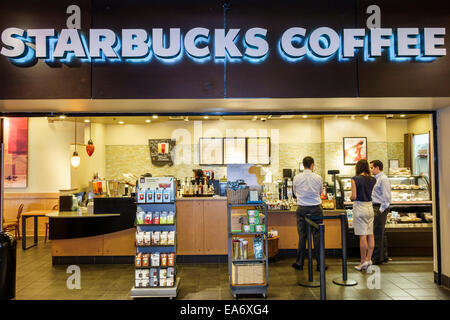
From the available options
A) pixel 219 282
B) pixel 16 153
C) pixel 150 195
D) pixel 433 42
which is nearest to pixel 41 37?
pixel 150 195

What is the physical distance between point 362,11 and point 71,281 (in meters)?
5.95

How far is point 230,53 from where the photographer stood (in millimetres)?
4676

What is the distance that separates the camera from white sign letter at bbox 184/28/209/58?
15.4 feet

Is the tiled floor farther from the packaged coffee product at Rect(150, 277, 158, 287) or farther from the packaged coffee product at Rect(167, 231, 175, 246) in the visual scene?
the packaged coffee product at Rect(167, 231, 175, 246)

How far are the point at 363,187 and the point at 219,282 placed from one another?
9.20 ft

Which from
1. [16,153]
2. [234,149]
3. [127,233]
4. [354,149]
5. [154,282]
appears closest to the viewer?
[154,282]

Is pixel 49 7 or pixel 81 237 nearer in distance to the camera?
pixel 49 7

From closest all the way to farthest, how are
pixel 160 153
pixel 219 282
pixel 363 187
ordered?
pixel 219 282 < pixel 363 187 < pixel 160 153

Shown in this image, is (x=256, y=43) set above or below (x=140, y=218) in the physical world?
above

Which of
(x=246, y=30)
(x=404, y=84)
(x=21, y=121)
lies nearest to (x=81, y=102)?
(x=246, y=30)

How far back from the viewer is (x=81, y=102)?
490cm

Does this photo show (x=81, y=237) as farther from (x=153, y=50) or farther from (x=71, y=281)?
(x=153, y=50)

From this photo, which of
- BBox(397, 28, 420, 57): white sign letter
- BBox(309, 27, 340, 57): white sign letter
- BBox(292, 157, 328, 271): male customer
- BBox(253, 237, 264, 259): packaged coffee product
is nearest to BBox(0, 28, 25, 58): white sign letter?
BBox(309, 27, 340, 57): white sign letter

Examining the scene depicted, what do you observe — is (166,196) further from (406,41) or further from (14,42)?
(406,41)
